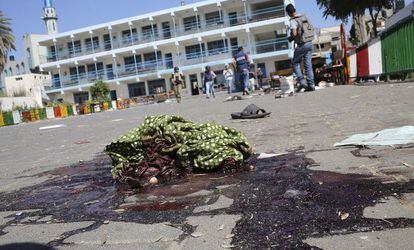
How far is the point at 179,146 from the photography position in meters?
3.47

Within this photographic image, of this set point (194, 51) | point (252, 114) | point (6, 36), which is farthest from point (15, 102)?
point (252, 114)

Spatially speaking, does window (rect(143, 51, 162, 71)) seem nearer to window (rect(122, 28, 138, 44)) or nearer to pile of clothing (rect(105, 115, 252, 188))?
window (rect(122, 28, 138, 44))

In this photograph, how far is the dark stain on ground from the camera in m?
1.98

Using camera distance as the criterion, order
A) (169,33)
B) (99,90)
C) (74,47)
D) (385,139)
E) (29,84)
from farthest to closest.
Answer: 1. (29,84)
2. (74,47)
3. (169,33)
4. (99,90)
5. (385,139)

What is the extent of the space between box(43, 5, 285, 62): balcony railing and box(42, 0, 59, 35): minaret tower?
77.4 ft

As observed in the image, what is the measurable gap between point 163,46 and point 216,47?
6.34 meters

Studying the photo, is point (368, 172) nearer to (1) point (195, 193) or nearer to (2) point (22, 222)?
(1) point (195, 193)

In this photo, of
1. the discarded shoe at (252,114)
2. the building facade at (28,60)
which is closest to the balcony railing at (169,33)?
the building facade at (28,60)

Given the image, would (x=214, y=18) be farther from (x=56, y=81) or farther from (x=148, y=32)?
(x=56, y=81)

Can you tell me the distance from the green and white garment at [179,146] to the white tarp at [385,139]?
1.06 metres

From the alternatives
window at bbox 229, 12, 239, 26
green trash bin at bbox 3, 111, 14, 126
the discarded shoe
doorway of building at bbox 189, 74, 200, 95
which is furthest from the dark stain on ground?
window at bbox 229, 12, 239, 26

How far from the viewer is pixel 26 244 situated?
87.4 inches

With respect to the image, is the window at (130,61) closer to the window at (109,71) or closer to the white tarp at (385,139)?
the window at (109,71)

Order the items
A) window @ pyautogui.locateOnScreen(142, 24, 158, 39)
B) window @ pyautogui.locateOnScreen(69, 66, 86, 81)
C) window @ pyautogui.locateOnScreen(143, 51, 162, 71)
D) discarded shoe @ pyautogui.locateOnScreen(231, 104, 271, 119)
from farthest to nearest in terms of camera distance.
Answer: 1. window @ pyautogui.locateOnScreen(69, 66, 86, 81)
2. window @ pyautogui.locateOnScreen(142, 24, 158, 39)
3. window @ pyautogui.locateOnScreen(143, 51, 162, 71)
4. discarded shoe @ pyautogui.locateOnScreen(231, 104, 271, 119)
